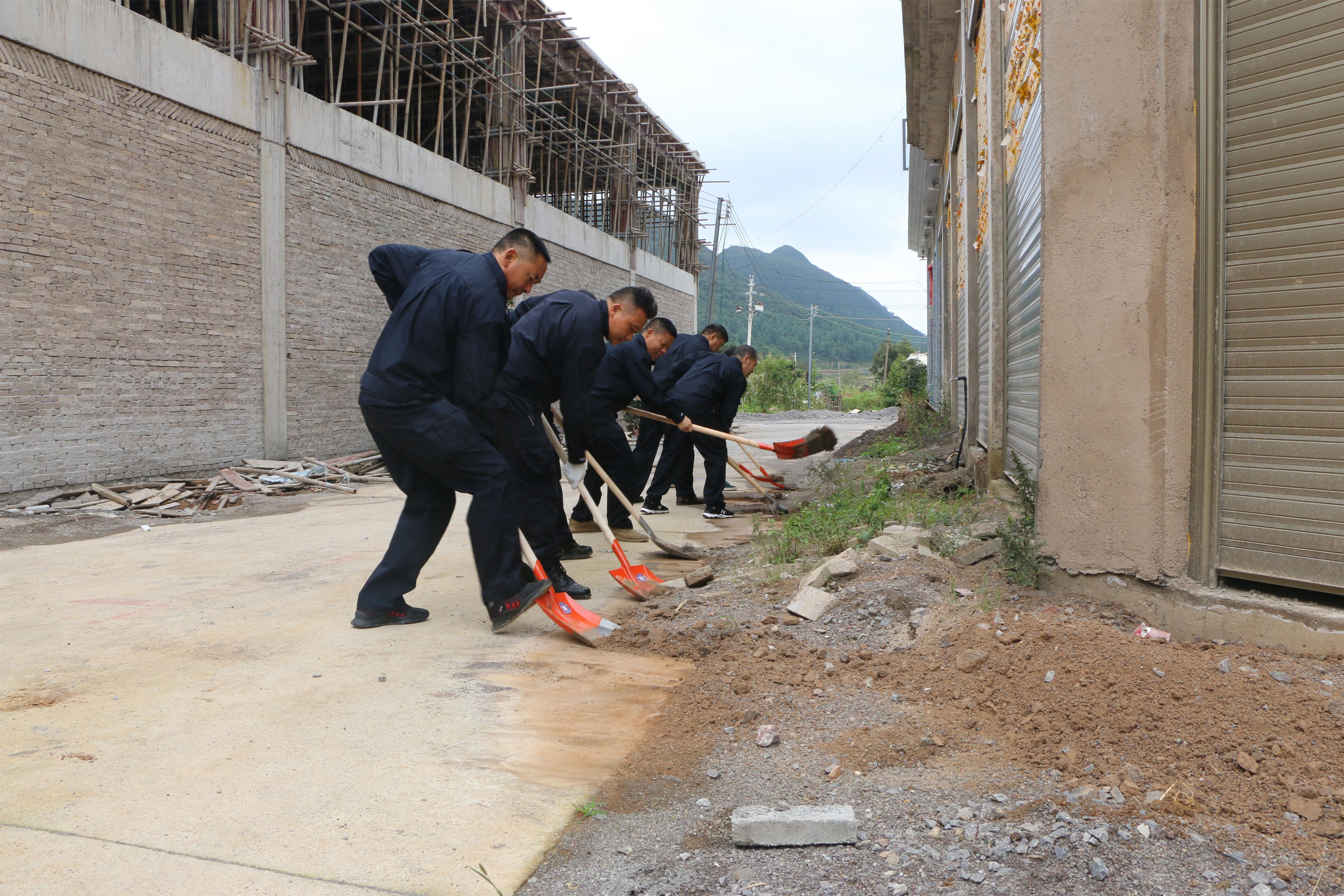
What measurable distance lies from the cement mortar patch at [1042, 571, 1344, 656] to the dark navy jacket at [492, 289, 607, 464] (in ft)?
8.11

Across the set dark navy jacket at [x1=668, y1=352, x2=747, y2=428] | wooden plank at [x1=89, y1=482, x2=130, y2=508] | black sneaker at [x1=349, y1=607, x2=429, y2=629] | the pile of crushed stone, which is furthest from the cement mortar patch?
wooden plank at [x1=89, y1=482, x2=130, y2=508]

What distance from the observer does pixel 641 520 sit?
5375 millimetres

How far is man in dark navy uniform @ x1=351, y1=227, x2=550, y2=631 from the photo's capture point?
12.7 feet

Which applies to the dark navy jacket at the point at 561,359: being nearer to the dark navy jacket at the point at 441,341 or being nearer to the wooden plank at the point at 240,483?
the dark navy jacket at the point at 441,341

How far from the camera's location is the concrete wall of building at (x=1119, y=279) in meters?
3.13

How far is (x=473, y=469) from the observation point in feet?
12.8

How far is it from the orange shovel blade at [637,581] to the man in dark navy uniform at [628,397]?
1469 mm

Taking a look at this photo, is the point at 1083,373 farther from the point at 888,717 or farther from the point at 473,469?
the point at 473,469

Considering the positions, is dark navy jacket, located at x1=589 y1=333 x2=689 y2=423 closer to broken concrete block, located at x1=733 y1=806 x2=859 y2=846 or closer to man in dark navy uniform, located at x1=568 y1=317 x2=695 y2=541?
man in dark navy uniform, located at x1=568 y1=317 x2=695 y2=541

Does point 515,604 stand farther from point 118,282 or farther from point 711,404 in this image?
point 118,282

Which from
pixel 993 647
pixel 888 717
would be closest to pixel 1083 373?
pixel 993 647

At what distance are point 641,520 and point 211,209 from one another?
8.48 m

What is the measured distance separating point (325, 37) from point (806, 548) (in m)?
18.0

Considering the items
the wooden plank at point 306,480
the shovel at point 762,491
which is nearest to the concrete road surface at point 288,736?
the shovel at point 762,491
